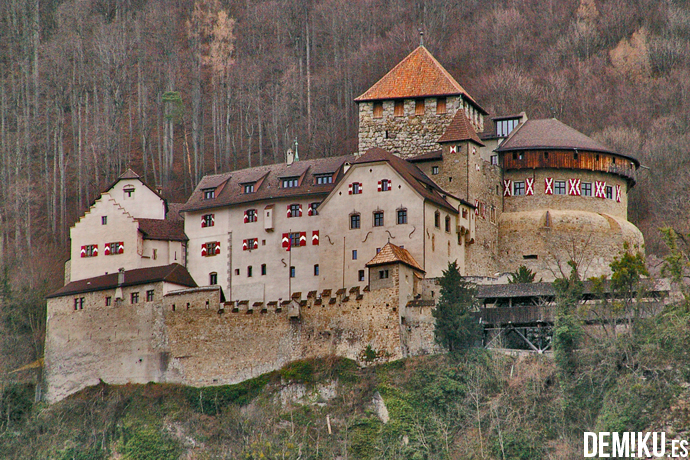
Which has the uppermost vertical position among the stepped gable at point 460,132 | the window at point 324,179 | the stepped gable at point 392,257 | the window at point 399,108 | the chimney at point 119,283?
the window at point 399,108

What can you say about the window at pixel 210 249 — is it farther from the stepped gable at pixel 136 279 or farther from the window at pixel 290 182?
the window at pixel 290 182

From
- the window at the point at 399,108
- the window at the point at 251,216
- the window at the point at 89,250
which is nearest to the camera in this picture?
the window at the point at 251,216

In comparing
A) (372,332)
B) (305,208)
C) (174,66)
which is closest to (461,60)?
(174,66)

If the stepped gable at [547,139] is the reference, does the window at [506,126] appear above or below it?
above

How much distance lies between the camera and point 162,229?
2753 inches

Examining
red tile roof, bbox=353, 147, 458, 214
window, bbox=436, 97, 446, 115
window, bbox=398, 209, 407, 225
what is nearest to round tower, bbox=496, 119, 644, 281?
window, bbox=436, 97, 446, 115

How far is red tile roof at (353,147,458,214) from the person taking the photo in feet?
209

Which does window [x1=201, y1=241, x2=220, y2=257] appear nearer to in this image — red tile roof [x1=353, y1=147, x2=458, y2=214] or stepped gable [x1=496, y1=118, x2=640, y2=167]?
red tile roof [x1=353, y1=147, x2=458, y2=214]

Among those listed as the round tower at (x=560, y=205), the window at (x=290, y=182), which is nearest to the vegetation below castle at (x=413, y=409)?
the window at (x=290, y=182)

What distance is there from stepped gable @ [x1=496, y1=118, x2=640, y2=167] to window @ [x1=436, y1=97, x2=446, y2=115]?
3.60 metres

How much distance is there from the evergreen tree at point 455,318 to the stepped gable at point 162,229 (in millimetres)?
17919

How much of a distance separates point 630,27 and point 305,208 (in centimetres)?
3652

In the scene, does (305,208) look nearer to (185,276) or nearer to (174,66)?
(185,276)

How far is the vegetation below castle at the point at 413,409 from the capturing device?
2067 inches
